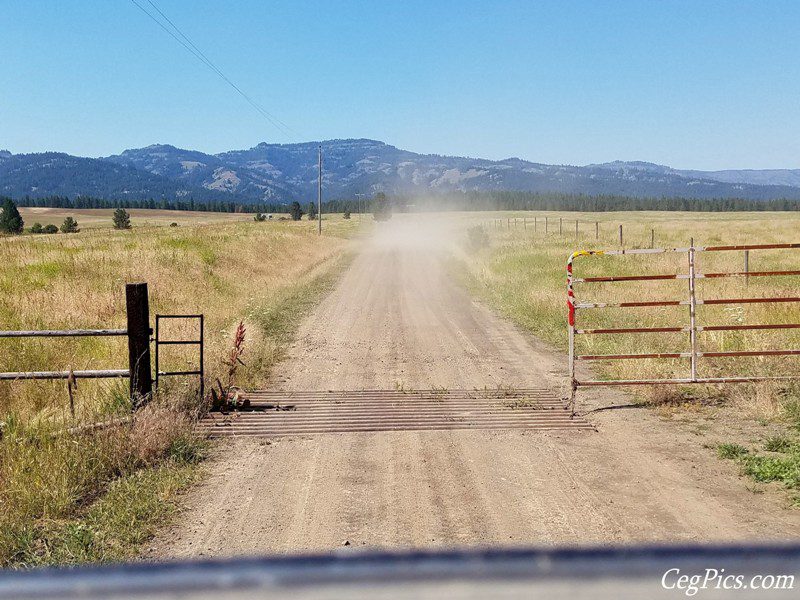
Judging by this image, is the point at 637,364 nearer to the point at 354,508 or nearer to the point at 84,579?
the point at 354,508

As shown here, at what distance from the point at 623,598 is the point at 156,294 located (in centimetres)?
1794

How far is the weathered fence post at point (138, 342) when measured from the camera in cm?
789

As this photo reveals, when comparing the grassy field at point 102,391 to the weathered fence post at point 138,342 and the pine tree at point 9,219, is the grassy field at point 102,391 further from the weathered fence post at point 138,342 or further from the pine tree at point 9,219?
the pine tree at point 9,219

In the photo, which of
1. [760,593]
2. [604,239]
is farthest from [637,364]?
[604,239]

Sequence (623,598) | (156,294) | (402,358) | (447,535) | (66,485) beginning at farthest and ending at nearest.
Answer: (156,294) < (402,358) < (66,485) < (447,535) < (623,598)

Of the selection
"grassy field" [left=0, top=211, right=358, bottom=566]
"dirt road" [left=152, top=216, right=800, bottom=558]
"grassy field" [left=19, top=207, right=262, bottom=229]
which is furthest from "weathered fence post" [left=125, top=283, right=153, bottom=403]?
"grassy field" [left=19, top=207, right=262, bottom=229]

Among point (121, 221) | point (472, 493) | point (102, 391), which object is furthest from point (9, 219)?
→ point (472, 493)

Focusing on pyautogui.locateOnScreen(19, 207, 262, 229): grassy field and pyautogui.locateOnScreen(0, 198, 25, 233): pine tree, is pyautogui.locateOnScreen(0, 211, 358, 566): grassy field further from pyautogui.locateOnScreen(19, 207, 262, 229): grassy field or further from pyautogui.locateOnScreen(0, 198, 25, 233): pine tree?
pyautogui.locateOnScreen(19, 207, 262, 229): grassy field

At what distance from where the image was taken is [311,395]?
9.65 m

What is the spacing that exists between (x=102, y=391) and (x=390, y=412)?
11.7 feet
